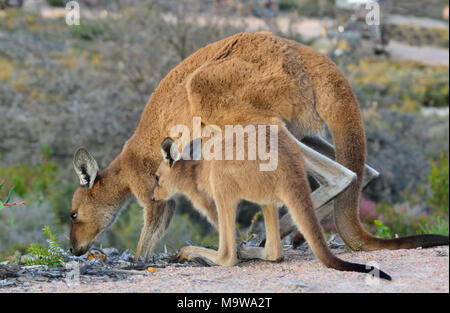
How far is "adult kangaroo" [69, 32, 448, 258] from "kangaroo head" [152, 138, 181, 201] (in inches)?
8.8

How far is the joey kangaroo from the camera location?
408 centimetres

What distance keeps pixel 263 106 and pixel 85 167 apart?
69.7 inches

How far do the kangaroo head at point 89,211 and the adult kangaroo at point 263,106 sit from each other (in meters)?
0.06

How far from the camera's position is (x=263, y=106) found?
16.1 feet

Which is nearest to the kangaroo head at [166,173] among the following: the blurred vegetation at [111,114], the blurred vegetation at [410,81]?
the blurred vegetation at [111,114]

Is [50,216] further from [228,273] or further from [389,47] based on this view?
[389,47]

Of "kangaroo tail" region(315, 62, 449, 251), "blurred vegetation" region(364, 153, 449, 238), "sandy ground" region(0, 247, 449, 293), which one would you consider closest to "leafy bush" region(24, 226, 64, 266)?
"sandy ground" region(0, 247, 449, 293)

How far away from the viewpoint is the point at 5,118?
42.2ft

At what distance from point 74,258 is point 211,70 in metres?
1.93

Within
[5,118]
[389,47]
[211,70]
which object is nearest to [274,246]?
[211,70]

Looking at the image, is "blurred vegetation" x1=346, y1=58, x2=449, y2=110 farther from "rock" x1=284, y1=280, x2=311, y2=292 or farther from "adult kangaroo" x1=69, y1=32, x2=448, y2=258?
"rock" x1=284, y1=280, x2=311, y2=292

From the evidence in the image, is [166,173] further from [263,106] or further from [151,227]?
[263,106]

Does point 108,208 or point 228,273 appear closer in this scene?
point 228,273

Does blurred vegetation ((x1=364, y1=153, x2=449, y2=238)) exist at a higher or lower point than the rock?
lower
